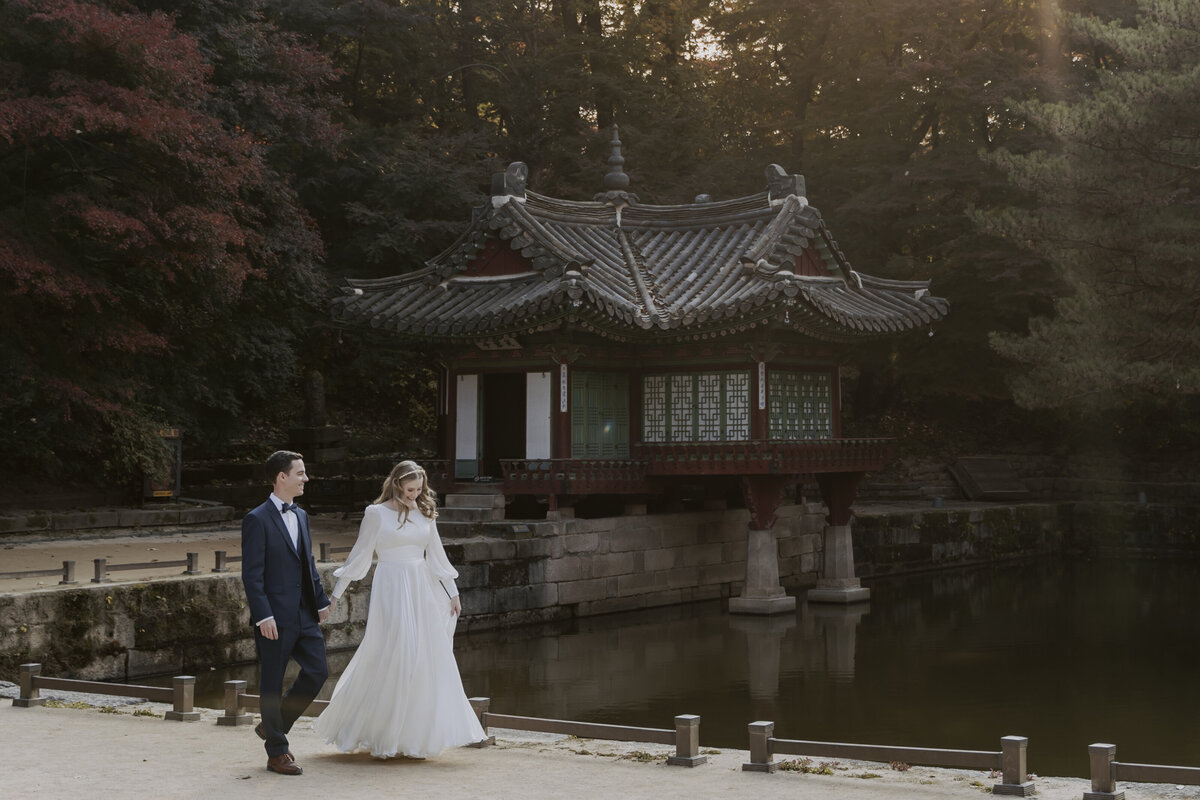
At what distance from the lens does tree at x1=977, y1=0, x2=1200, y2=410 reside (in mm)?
22047

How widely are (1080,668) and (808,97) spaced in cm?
2332

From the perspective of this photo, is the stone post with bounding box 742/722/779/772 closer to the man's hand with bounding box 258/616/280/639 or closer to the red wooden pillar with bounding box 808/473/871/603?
the man's hand with bounding box 258/616/280/639

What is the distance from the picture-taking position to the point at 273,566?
7668 millimetres

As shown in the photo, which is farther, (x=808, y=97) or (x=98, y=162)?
(x=808, y=97)

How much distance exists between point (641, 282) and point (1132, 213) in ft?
27.7

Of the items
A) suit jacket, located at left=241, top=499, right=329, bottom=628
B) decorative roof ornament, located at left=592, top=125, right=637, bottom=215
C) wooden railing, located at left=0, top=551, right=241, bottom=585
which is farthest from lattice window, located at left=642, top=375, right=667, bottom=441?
suit jacket, located at left=241, top=499, right=329, bottom=628

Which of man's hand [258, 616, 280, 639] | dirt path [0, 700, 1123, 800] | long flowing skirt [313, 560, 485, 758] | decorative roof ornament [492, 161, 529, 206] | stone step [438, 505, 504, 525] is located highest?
decorative roof ornament [492, 161, 529, 206]

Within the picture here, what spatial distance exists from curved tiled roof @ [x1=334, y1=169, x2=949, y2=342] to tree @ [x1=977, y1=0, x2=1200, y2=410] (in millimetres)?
2555

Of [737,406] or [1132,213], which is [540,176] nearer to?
[737,406]

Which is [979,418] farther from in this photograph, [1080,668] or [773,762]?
[773,762]

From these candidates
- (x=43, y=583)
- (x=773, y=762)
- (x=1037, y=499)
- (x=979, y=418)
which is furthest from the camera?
(x=979, y=418)

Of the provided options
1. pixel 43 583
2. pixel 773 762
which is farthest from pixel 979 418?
pixel 773 762

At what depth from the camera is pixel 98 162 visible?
796 inches

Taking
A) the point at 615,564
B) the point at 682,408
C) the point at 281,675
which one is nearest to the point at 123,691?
the point at 281,675
